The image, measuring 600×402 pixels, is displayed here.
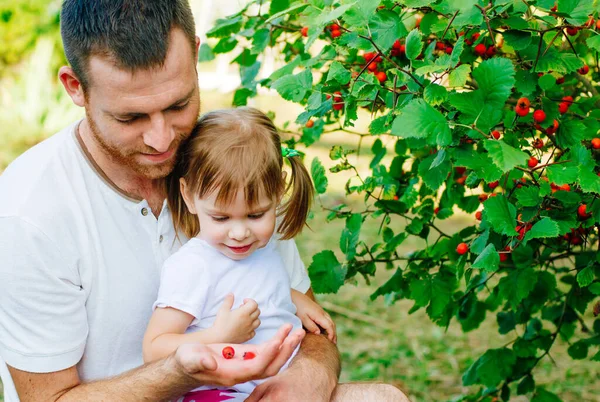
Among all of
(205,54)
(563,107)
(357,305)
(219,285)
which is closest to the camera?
(219,285)

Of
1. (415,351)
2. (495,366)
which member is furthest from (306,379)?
(415,351)

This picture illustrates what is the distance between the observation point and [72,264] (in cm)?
189

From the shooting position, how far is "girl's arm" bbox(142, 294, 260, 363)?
5.94ft

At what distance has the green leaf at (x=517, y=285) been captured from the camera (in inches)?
89.7

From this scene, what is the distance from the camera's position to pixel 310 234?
598 cm

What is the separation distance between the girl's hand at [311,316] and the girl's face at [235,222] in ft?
1.19

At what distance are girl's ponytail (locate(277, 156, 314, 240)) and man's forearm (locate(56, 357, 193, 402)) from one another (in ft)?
2.03

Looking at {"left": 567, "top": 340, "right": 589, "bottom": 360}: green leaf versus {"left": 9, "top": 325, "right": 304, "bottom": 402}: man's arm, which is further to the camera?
{"left": 567, "top": 340, "right": 589, "bottom": 360}: green leaf

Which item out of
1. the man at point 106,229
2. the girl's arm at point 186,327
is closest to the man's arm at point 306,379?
the man at point 106,229

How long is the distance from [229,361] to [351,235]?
0.76 meters

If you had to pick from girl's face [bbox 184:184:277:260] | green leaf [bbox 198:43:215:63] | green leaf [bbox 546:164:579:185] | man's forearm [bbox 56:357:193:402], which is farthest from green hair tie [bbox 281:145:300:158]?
green leaf [bbox 546:164:579:185]

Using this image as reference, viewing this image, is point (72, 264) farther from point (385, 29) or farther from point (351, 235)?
point (385, 29)

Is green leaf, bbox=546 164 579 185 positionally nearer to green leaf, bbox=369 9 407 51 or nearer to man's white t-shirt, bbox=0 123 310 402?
green leaf, bbox=369 9 407 51

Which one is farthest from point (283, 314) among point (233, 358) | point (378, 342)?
point (378, 342)
